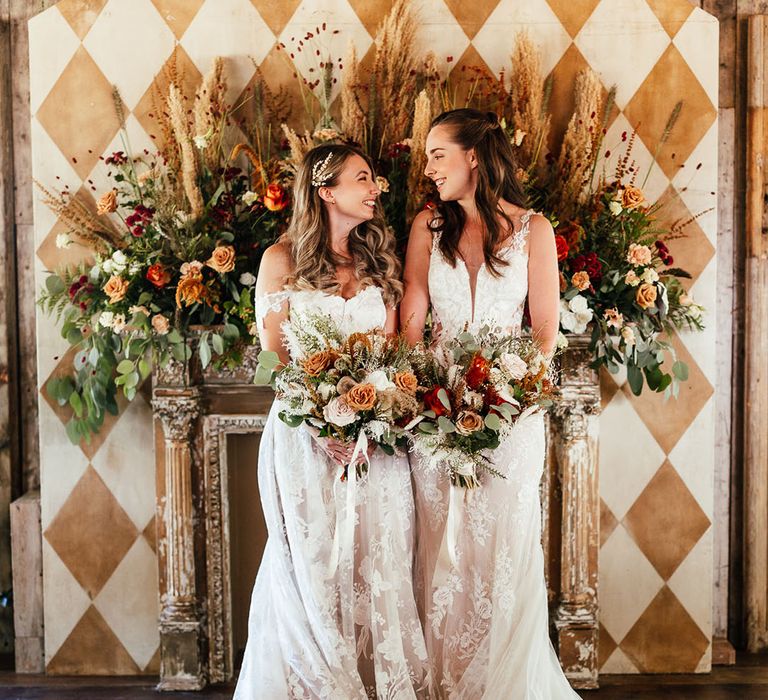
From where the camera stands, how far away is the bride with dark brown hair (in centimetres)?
256

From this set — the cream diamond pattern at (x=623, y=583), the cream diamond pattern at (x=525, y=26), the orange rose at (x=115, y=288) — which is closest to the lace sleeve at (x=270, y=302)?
the orange rose at (x=115, y=288)

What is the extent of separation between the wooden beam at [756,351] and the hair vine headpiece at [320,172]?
1921 millimetres

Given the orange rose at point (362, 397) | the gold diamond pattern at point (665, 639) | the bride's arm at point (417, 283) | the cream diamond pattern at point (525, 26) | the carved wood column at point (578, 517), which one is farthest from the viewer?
the gold diamond pattern at point (665, 639)

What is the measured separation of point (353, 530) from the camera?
2.53 meters

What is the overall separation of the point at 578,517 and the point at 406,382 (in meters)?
1.26

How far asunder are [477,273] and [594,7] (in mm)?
1381

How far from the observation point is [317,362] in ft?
7.69

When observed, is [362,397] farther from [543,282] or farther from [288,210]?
[288,210]

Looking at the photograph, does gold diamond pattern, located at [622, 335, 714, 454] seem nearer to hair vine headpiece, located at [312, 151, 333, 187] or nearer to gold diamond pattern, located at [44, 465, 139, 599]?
hair vine headpiece, located at [312, 151, 333, 187]

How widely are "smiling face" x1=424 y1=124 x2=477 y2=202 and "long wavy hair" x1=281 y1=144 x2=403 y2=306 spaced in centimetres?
24

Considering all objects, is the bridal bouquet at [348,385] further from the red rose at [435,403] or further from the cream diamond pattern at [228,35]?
the cream diamond pattern at [228,35]

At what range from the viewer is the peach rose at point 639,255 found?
9.69 ft

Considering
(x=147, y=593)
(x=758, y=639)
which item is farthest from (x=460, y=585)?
(x=758, y=639)

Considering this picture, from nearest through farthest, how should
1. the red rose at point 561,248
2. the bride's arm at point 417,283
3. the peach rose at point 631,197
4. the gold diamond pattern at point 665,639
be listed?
1. the bride's arm at point 417,283
2. the red rose at point 561,248
3. the peach rose at point 631,197
4. the gold diamond pattern at point 665,639
